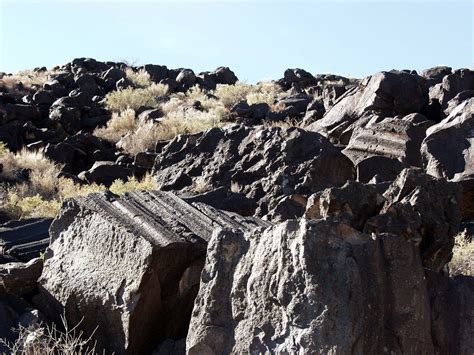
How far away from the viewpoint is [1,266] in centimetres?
811

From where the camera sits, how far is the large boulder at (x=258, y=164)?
1031 centimetres

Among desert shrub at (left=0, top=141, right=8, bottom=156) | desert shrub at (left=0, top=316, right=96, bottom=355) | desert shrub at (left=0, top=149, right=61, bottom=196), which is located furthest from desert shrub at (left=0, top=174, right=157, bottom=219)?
desert shrub at (left=0, top=316, right=96, bottom=355)

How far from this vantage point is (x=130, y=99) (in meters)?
27.3

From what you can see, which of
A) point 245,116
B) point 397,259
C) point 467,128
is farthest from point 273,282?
point 245,116

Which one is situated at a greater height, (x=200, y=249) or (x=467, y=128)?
(x=467, y=128)

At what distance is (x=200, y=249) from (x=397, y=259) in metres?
2.15

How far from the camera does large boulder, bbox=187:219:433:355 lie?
4.71m

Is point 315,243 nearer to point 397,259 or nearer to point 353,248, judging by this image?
point 353,248

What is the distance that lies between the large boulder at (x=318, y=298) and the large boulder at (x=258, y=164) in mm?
4580

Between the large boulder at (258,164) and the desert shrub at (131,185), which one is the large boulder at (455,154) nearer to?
the large boulder at (258,164)

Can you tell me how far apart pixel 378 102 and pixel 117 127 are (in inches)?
355

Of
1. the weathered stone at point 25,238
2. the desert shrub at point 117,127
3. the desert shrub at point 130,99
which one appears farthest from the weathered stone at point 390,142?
the desert shrub at point 130,99

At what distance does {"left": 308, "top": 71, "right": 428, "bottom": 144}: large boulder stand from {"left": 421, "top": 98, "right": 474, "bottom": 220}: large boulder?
415cm

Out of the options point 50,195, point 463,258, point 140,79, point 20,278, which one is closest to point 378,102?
point 50,195
